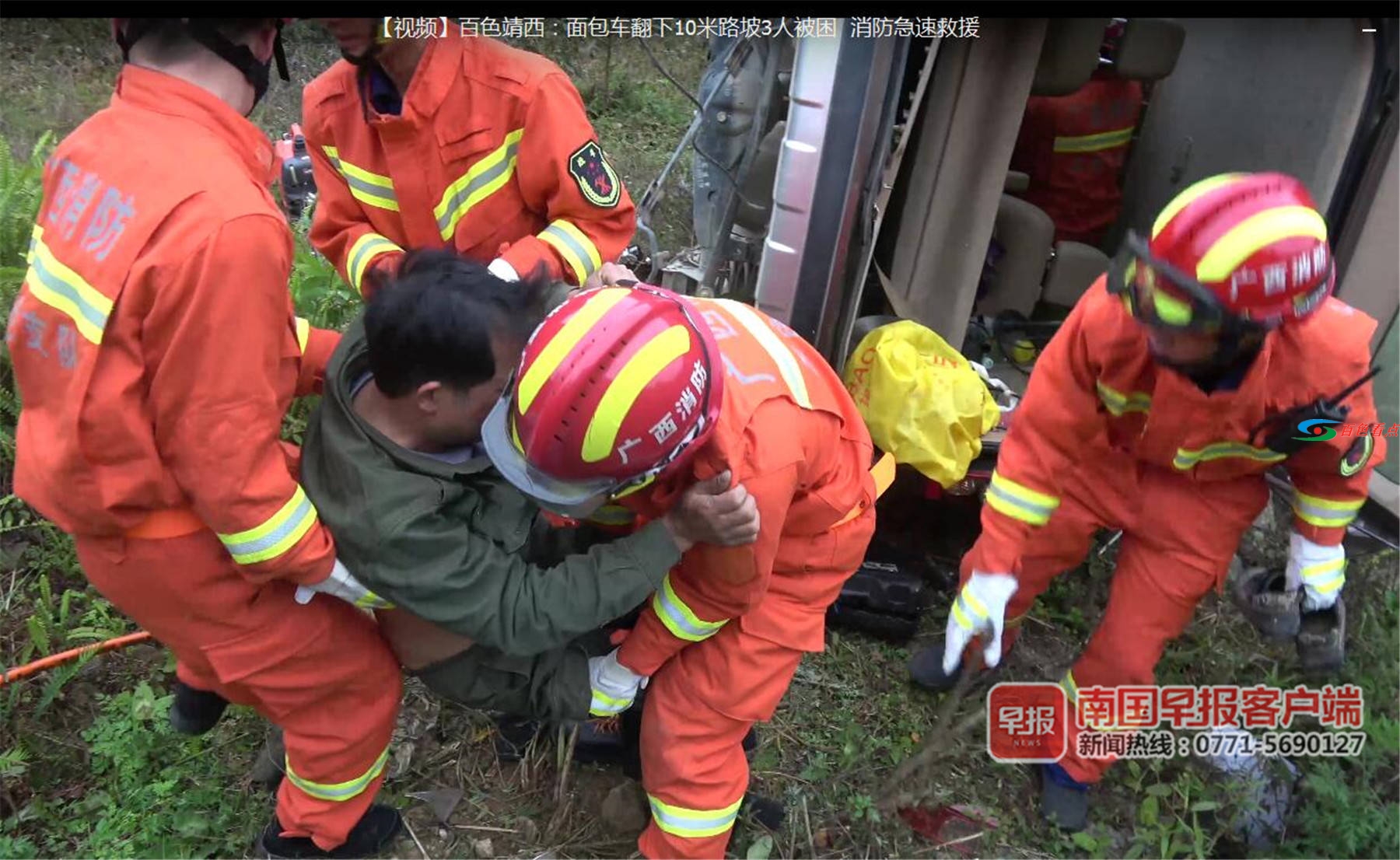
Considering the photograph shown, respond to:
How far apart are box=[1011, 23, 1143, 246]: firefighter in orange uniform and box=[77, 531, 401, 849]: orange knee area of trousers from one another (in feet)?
12.0

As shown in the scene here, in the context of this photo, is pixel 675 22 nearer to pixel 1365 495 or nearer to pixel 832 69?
pixel 832 69

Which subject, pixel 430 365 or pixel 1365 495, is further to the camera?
pixel 1365 495

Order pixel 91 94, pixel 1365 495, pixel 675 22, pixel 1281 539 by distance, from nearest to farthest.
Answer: pixel 1365 495 < pixel 675 22 < pixel 1281 539 < pixel 91 94

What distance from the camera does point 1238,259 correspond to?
189cm

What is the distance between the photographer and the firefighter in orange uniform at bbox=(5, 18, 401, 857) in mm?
1636

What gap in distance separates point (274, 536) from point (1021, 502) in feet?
6.08

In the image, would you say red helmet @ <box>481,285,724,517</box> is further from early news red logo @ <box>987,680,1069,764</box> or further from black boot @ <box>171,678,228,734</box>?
early news red logo @ <box>987,680,1069,764</box>

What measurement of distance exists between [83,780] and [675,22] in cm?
283

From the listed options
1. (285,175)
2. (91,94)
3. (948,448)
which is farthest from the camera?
(91,94)

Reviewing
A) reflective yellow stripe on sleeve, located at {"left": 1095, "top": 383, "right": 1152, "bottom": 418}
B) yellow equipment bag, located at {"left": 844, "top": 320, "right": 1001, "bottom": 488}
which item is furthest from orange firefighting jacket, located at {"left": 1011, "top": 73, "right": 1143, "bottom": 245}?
reflective yellow stripe on sleeve, located at {"left": 1095, "top": 383, "right": 1152, "bottom": 418}

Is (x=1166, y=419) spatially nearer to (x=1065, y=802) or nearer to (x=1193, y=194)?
(x=1193, y=194)

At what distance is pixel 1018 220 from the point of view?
13.1ft

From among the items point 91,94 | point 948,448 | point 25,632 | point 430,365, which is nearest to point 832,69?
point 948,448

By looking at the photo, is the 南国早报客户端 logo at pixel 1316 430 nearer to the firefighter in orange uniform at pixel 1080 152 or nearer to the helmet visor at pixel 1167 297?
the helmet visor at pixel 1167 297
